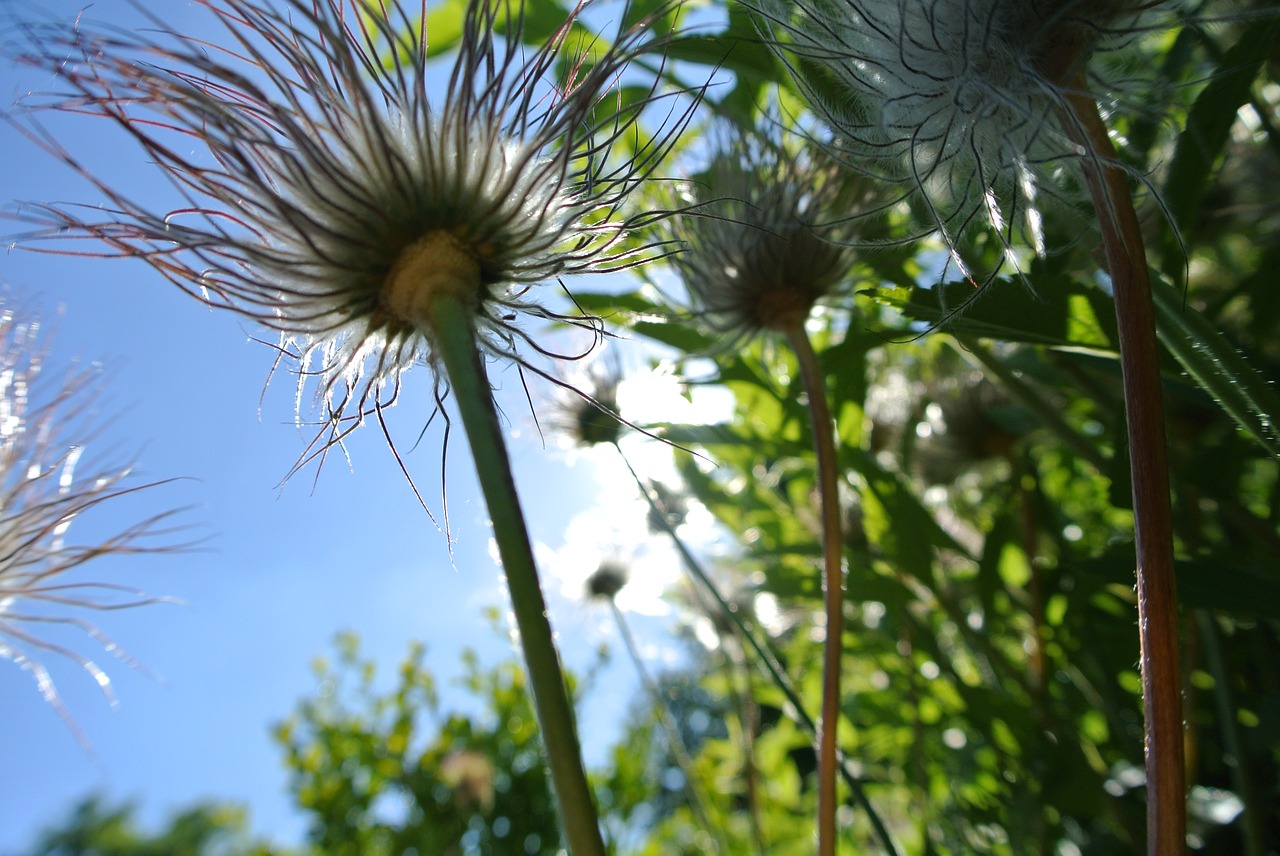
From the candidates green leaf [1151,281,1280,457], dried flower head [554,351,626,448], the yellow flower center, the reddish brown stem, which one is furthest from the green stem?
dried flower head [554,351,626,448]

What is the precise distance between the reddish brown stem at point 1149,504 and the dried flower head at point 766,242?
0.30m

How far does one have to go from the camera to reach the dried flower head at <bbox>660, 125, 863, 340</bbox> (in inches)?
26.4

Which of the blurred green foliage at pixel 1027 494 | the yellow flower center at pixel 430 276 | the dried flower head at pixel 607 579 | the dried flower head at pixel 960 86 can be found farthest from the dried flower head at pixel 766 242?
the dried flower head at pixel 607 579

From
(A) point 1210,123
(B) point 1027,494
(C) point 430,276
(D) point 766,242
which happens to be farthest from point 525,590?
(B) point 1027,494

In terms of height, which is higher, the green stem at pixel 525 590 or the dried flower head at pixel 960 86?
the dried flower head at pixel 960 86

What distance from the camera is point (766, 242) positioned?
0.67 meters

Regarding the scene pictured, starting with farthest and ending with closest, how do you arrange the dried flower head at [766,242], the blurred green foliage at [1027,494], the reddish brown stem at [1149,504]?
1. the dried flower head at [766,242]
2. the blurred green foliage at [1027,494]
3. the reddish brown stem at [1149,504]

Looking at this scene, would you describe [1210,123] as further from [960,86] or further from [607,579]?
[607,579]

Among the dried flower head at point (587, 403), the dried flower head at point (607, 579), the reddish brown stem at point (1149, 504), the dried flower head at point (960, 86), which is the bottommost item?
the reddish brown stem at point (1149, 504)

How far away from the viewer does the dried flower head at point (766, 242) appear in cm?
67

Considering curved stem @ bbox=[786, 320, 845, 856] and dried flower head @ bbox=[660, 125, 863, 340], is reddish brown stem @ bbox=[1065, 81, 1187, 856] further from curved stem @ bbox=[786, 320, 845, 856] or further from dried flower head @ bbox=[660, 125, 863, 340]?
dried flower head @ bbox=[660, 125, 863, 340]

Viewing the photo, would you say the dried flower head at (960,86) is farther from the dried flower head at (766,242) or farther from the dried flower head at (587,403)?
the dried flower head at (587,403)

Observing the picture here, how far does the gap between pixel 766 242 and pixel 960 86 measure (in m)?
0.25

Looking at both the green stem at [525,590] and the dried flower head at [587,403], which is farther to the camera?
the dried flower head at [587,403]
